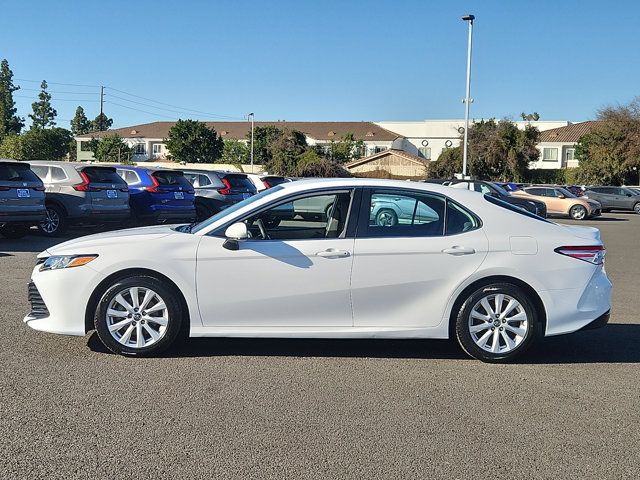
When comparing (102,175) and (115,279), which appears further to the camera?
(102,175)

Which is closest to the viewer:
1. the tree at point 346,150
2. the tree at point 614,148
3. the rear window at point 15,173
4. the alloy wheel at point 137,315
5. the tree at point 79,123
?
the alloy wheel at point 137,315

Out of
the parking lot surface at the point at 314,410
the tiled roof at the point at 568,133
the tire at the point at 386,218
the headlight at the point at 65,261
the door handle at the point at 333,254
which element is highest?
the tiled roof at the point at 568,133

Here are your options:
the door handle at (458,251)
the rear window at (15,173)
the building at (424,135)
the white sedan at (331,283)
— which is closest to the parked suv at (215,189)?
the rear window at (15,173)

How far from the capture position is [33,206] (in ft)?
42.2

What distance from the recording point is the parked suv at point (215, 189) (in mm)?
18734

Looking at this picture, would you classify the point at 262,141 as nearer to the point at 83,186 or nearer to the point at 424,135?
the point at 424,135

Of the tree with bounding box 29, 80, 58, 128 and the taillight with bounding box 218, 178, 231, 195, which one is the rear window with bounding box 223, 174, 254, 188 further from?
the tree with bounding box 29, 80, 58, 128

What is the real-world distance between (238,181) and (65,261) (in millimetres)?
13945

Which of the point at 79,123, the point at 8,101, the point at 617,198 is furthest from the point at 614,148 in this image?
the point at 79,123

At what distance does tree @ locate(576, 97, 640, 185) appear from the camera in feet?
170

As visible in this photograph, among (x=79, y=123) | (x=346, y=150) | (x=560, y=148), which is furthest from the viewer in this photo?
(x=79, y=123)

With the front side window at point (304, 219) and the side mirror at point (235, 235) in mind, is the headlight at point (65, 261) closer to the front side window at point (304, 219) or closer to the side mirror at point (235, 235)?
the side mirror at point (235, 235)

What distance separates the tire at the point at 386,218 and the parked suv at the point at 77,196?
403 inches

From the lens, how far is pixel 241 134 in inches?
4008
